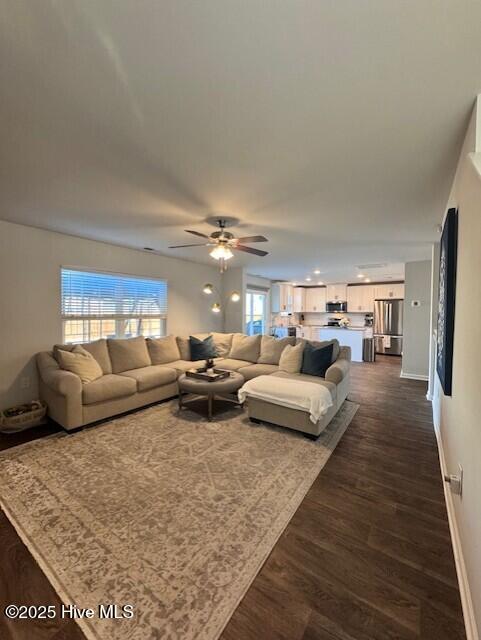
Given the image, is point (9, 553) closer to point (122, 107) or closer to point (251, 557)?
point (251, 557)

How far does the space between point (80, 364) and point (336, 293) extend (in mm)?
8271

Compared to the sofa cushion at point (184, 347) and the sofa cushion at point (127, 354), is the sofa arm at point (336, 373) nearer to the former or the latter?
the sofa cushion at point (184, 347)

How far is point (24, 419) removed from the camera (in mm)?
3162

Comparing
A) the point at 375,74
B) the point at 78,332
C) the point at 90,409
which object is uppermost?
the point at 375,74

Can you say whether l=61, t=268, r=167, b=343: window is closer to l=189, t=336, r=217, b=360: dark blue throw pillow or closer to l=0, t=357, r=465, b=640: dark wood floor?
l=189, t=336, r=217, b=360: dark blue throw pillow

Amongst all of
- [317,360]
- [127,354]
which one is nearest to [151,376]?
[127,354]

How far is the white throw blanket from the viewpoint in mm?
2910

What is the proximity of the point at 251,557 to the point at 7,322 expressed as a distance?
380 cm

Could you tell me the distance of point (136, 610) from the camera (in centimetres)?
131

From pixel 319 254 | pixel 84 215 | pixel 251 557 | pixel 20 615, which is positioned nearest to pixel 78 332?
pixel 84 215

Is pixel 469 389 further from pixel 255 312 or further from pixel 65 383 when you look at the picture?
pixel 255 312

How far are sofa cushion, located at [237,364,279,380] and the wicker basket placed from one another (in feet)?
8.75

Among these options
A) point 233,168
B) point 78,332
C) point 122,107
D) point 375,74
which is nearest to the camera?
point 375,74

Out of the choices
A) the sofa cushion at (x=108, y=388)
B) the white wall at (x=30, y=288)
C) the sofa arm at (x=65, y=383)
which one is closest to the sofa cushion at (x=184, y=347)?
the sofa cushion at (x=108, y=388)
